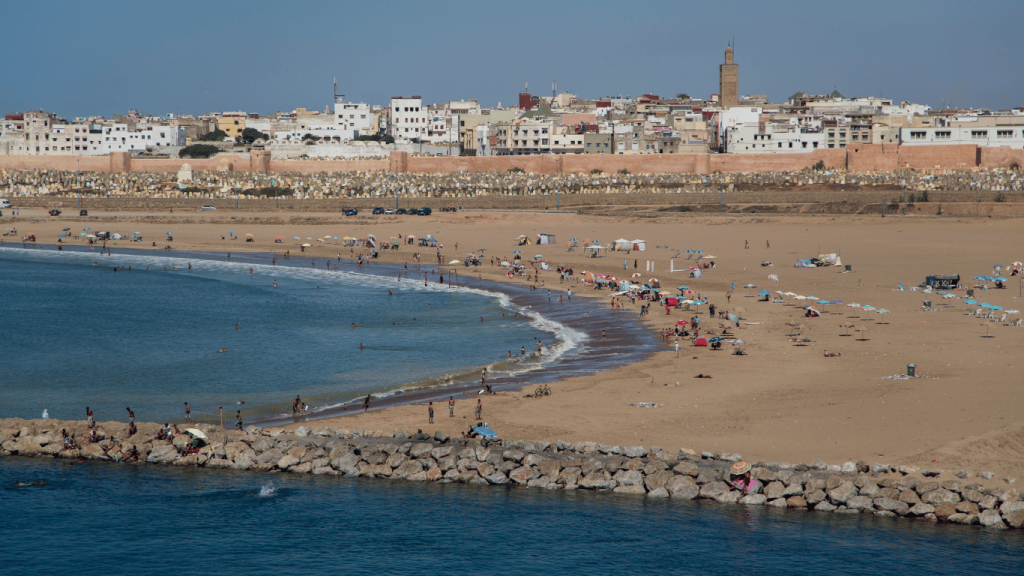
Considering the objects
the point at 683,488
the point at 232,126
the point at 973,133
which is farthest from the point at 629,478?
the point at 232,126

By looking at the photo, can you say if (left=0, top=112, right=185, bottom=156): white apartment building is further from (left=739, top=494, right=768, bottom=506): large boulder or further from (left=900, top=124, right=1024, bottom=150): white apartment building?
(left=739, top=494, right=768, bottom=506): large boulder

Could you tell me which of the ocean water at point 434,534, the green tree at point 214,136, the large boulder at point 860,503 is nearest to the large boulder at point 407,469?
the ocean water at point 434,534

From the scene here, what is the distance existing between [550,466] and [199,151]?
93496 mm

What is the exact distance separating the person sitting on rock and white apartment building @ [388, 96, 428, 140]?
106319 mm

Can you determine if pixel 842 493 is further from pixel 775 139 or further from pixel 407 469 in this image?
pixel 775 139

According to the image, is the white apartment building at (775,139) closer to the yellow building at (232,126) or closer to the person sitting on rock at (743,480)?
the yellow building at (232,126)

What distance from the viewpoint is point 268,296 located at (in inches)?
1555

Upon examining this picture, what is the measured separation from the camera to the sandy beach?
55.7 ft

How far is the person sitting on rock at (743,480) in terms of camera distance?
15.3 meters

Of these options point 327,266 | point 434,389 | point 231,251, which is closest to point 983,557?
point 434,389

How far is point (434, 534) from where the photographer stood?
14859 millimetres

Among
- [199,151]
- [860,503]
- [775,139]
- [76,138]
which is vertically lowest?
[860,503]

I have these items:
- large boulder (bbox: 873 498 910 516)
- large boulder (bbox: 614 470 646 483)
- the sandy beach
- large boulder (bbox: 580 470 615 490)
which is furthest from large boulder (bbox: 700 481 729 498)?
large boulder (bbox: 873 498 910 516)

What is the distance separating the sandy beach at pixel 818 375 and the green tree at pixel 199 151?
A: 61.5 metres
